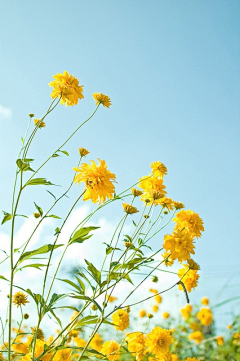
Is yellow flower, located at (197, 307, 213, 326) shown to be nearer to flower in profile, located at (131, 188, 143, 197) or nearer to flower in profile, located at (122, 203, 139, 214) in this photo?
flower in profile, located at (131, 188, 143, 197)

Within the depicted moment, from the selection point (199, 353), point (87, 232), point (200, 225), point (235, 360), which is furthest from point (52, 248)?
point (199, 353)

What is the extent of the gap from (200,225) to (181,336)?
287 centimetres

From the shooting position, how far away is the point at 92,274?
1.70 m

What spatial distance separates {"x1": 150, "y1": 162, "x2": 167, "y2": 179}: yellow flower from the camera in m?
2.28

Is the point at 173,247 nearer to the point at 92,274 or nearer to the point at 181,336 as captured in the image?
the point at 92,274

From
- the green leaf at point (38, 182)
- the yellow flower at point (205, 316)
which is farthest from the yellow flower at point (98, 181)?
the yellow flower at point (205, 316)

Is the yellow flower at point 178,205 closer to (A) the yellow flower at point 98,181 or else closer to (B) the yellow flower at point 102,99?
(A) the yellow flower at point 98,181

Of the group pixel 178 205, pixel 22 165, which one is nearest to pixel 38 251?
pixel 22 165

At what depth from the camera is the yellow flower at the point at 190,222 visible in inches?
74.7

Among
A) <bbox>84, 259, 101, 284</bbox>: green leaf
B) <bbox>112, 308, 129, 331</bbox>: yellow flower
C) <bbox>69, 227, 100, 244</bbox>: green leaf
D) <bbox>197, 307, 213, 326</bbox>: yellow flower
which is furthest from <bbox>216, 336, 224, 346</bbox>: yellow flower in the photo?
<bbox>69, 227, 100, 244</bbox>: green leaf

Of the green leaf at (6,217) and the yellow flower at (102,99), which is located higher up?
the yellow flower at (102,99)

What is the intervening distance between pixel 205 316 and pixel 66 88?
3082 millimetres

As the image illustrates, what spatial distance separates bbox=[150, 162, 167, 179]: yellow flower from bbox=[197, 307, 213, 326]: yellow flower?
2.13m

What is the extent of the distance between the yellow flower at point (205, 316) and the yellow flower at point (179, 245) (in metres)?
2.29
